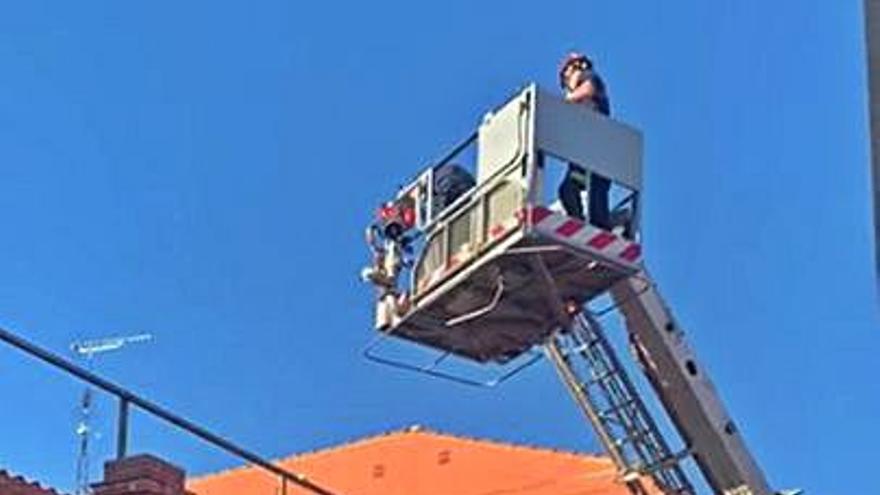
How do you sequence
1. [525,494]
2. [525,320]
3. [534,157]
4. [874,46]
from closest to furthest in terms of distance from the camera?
[874,46]
[534,157]
[525,320]
[525,494]

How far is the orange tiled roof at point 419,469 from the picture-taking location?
2445cm

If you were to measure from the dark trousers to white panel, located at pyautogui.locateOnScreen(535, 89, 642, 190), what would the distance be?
70 mm

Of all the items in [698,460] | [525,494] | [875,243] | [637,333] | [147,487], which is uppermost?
[525,494]

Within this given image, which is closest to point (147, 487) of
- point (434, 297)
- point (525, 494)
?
point (434, 297)

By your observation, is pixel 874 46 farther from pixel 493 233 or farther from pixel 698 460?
pixel 698 460

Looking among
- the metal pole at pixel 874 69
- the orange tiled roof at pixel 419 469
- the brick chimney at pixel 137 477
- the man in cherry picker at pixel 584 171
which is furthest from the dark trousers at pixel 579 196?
the orange tiled roof at pixel 419 469

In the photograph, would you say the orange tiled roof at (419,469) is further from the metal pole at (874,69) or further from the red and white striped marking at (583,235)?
the metal pole at (874,69)

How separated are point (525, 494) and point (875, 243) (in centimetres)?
1726

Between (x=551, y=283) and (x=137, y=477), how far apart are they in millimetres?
3231

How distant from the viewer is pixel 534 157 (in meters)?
12.3

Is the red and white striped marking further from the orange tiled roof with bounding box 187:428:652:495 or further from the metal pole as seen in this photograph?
the orange tiled roof with bounding box 187:428:652:495

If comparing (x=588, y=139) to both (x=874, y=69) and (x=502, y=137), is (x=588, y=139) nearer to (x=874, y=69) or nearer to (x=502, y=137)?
(x=502, y=137)

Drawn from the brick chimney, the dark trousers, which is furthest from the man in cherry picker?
the brick chimney

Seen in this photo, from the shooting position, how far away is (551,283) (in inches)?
496
